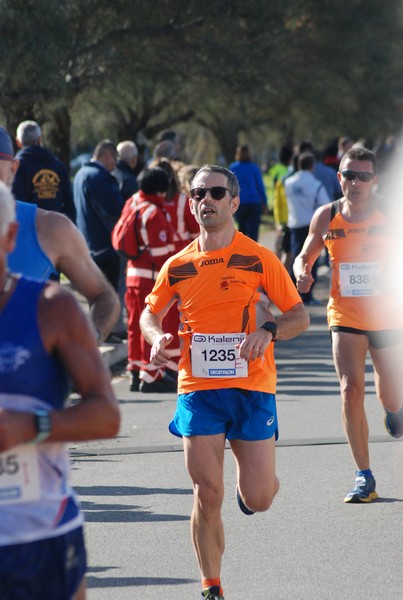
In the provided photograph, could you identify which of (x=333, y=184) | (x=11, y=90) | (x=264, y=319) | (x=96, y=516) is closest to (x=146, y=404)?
(x=96, y=516)

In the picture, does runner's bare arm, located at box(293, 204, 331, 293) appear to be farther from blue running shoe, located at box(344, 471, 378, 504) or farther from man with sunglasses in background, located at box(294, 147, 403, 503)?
blue running shoe, located at box(344, 471, 378, 504)

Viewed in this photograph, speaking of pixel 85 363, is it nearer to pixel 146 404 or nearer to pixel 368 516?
pixel 368 516

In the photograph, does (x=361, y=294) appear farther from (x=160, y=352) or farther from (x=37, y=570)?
(x=37, y=570)

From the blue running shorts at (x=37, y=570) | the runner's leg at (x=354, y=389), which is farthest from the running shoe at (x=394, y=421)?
the blue running shorts at (x=37, y=570)

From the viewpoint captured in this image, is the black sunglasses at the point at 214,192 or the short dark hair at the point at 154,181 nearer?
the black sunglasses at the point at 214,192

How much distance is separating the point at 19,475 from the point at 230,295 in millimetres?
2490

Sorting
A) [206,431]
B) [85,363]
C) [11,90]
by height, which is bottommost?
[206,431]

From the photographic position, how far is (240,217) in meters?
20.0

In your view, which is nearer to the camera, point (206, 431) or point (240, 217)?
point (206, 431)

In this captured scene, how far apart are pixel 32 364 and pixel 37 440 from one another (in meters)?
0.21

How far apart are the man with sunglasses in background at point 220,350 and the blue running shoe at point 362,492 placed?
1701 mm

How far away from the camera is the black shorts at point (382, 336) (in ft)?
24.8

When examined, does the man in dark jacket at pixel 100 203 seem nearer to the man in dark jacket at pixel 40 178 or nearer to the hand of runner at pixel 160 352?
the man in dark jacket at pixel 40 178

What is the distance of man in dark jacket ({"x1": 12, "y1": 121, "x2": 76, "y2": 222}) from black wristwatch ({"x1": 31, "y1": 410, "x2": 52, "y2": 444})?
334 inches
